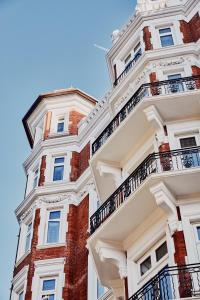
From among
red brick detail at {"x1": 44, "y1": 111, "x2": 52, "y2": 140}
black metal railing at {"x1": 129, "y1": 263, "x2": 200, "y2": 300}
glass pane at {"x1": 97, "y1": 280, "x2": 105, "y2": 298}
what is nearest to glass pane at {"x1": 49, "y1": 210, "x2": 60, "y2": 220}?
glass pane at {"x1": 97, "y1": 280, "x2": 105, "y2": 298}

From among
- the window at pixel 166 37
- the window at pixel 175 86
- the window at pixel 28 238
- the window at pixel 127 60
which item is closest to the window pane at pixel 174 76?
the window at pixel 175 86

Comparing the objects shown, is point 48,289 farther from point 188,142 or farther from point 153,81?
point 153,81

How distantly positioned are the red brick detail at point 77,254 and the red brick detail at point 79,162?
5.83ft

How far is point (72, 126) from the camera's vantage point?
94.4 ft

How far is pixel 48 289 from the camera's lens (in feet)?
71.6

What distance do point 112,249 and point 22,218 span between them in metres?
9.91

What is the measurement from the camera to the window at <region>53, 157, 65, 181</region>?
26.6 meters

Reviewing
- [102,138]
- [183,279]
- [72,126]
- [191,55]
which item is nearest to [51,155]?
[72,126]

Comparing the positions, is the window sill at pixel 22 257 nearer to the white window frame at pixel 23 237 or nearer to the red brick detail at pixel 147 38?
the white window frame at pixel 23 237

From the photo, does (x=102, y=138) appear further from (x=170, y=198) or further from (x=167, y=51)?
(x=170, y=198)

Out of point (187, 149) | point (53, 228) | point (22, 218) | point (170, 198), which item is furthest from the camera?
point (22, 218)

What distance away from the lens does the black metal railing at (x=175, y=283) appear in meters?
13.7

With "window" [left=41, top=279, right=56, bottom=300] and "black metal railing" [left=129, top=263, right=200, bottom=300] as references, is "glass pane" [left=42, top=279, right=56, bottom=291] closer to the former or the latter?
"window" [left=41, top=279, right=56, bottom=300]

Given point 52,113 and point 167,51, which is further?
point 52,113
